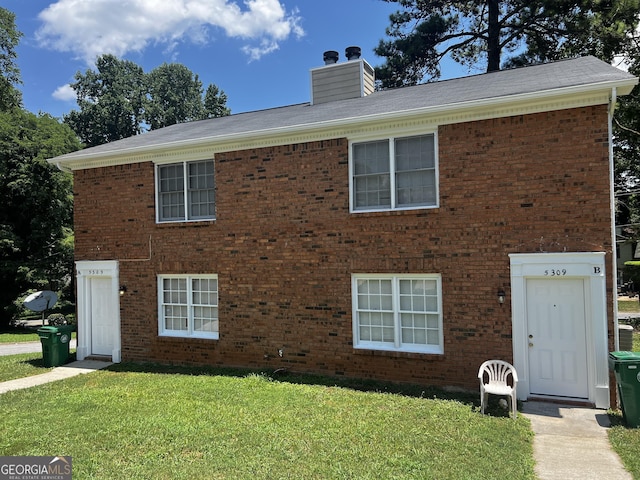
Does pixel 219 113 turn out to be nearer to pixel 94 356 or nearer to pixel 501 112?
pixel 94 356

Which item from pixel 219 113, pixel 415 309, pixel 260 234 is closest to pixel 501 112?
pixel 415 309

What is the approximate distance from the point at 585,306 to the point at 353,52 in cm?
932

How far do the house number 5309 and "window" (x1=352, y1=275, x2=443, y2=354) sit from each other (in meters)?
1.88

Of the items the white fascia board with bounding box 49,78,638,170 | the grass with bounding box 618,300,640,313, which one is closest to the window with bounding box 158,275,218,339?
the white fascia board with bounding box 49,78,638,170

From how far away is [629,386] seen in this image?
6715 mm

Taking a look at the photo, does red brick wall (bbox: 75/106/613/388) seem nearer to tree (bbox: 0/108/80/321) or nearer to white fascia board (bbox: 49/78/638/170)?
white fascia board (bbox: 49/78/638/170)

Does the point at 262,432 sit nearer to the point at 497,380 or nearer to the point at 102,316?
the point at 497,380

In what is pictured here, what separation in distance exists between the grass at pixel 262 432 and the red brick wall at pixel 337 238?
1.13m

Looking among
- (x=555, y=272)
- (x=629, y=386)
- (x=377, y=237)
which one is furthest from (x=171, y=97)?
(x=629, y=386)

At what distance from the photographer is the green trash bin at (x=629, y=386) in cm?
670

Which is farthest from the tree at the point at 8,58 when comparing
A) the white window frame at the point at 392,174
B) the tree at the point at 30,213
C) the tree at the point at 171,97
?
the white window frame at the point at 392,174

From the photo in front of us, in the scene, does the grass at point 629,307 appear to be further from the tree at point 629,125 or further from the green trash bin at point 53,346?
the green trash bin at point 53,346

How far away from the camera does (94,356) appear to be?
492 inches

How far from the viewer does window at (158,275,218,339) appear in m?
11.1
